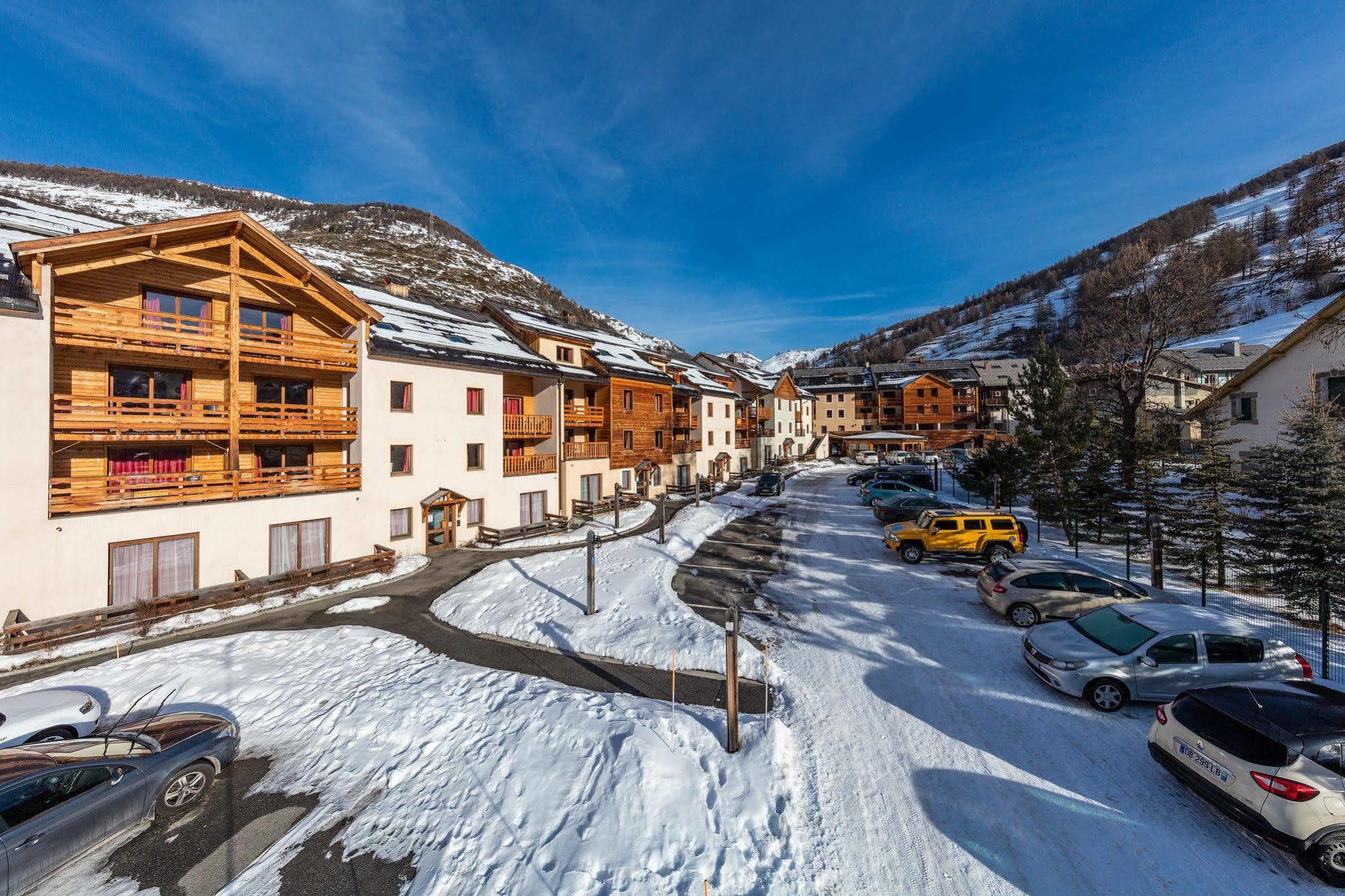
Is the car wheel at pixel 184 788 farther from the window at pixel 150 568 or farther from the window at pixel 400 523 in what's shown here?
the window at pixel 400 523

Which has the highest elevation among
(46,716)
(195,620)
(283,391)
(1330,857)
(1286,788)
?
(283,391)

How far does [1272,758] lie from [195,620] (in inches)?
871

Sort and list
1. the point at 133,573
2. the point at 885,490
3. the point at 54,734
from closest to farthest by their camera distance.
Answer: the point at 54,734, the point at 133,573, the point at 885,490

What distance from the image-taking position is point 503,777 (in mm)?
7191

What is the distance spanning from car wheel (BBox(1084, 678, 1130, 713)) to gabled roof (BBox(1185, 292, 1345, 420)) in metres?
17.4

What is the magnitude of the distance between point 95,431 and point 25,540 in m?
3.16

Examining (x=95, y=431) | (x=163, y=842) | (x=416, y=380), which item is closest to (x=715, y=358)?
(x=416, y=380)

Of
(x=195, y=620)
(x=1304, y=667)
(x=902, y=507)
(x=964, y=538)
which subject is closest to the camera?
(x=1304, y=667)

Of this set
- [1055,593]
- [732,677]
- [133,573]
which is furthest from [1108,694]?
[133,573]

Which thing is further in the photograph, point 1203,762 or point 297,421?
point 297,421

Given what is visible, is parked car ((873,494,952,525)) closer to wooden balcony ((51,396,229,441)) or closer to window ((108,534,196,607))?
wooden balcony ((51,396,229,441))

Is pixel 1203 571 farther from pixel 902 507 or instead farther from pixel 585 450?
pixel 585 450

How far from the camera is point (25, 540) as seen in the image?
1239 centimetres

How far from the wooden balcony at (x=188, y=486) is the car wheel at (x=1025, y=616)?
2164cm
